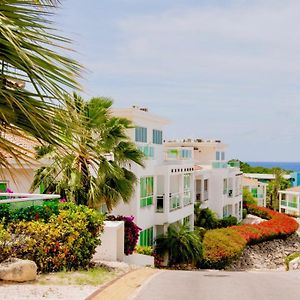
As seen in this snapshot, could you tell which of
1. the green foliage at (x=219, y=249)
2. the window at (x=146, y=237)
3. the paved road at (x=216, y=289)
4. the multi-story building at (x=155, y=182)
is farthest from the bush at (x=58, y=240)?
the green foliage at (x=219, y=249)

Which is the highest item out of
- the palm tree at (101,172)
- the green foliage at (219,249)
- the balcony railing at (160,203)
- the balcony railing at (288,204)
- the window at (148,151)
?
the window at (148,151)

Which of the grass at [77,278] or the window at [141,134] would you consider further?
the window at [141,134]

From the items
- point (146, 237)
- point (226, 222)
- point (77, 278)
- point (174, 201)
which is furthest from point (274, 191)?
point (77, 278)

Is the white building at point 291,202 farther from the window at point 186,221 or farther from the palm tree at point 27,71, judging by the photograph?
the palm tree at point 27,71

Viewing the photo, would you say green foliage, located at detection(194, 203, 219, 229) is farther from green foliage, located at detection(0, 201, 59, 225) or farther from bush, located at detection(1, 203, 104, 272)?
green foliage, located at detection(0, 201, 59, 225)

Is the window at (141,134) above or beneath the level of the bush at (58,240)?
above

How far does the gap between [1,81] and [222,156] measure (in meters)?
55.7

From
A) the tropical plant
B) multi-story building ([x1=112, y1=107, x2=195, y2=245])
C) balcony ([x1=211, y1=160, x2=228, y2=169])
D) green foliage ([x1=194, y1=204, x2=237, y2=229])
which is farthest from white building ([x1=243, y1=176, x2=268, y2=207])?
multi-story building ([x1=112, y1=107, x2=195, y2=245])

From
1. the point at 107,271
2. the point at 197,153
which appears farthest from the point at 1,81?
the point at 197,153

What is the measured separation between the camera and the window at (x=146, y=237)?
29094 millimetres

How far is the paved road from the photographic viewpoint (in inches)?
518

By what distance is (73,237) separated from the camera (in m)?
14.6

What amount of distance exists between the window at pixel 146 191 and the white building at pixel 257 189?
44173mm

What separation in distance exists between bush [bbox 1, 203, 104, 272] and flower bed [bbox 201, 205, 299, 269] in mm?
18556
